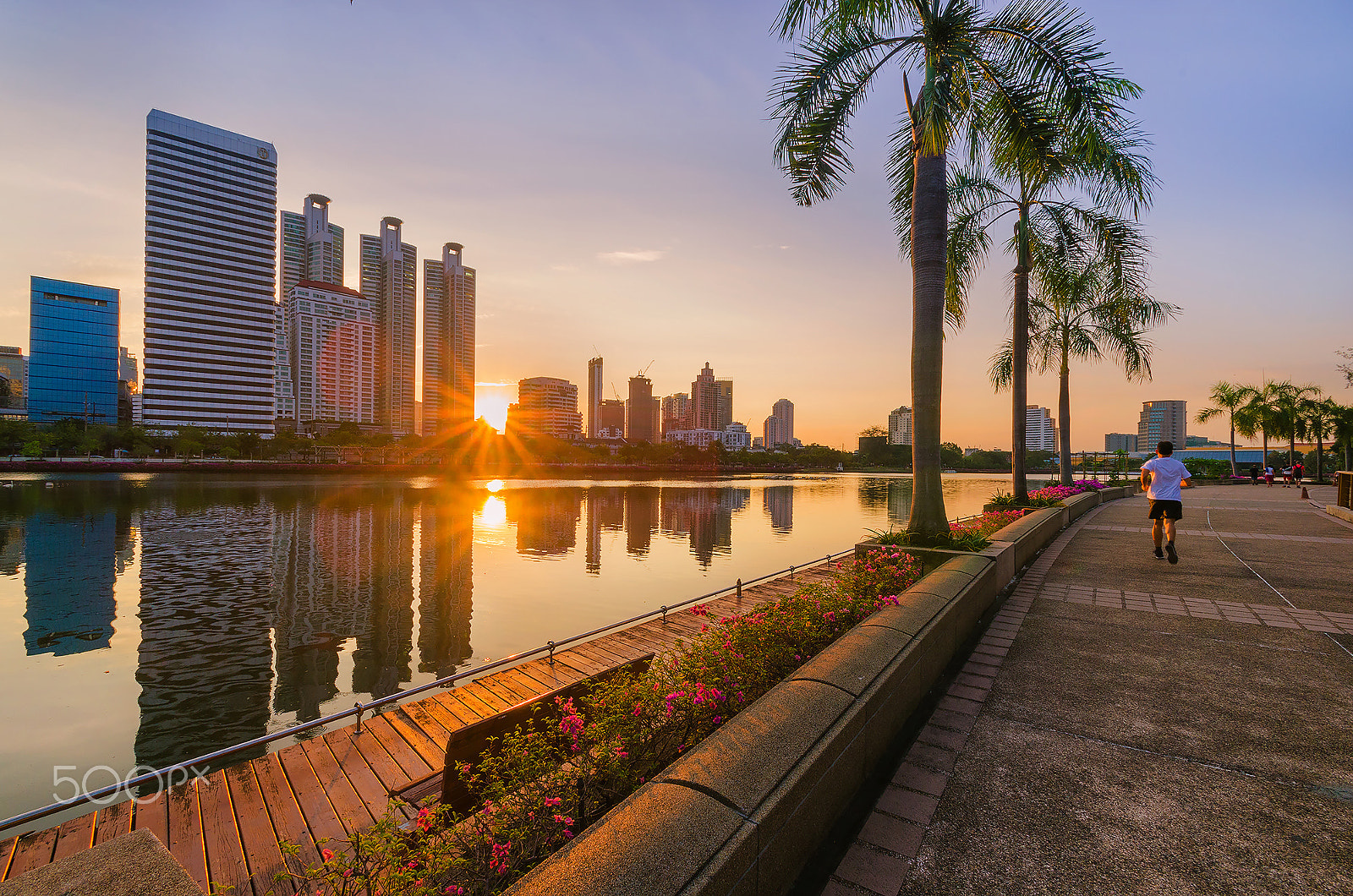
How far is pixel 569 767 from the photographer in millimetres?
3258

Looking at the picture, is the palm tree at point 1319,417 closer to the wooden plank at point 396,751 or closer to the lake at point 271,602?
the lake at point 271,602

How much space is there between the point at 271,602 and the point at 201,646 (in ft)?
11.3

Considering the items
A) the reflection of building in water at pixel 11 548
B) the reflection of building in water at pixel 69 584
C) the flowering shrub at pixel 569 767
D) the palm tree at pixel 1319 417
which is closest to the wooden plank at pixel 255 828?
the flowering shrub at pixel 569 767

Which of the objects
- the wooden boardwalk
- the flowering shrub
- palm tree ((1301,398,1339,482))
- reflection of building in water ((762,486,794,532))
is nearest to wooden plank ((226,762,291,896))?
the wooden boardwalk

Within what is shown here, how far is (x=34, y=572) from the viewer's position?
58.0 ft

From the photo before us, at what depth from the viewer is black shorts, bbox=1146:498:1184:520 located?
10.1m

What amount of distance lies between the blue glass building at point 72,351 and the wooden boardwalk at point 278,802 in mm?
180223

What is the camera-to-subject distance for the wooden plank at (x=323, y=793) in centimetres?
489

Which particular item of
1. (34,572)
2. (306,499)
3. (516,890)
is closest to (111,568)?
(34,572)

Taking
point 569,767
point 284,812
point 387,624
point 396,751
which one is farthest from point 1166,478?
point 387,624

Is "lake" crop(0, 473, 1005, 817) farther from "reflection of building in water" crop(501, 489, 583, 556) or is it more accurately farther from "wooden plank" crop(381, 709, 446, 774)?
"wooden plank" crop(381, 709, 446, 774)

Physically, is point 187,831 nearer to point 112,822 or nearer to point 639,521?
point 112,822

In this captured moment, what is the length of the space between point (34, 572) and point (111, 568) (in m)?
1.91

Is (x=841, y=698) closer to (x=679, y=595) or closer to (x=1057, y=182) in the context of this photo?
(x=679, y=595)
